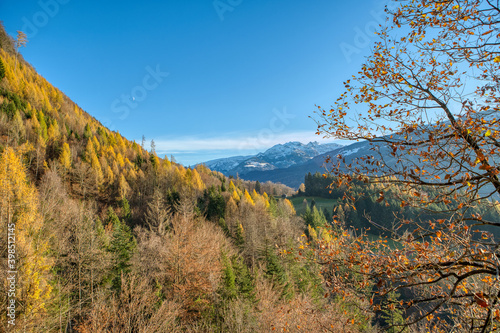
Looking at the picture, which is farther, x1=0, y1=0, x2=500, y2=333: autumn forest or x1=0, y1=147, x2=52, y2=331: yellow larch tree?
x1=0, y1=147, x2=52, y2=331: yellow larch tree

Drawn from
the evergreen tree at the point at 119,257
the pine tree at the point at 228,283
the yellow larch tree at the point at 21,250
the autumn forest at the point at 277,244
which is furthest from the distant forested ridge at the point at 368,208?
the evergreen tree at the point at 119,257

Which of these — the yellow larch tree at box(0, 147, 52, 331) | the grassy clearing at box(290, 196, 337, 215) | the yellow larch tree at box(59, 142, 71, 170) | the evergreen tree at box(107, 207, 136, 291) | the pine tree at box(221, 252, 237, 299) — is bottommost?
the grassy clearing at box(290, 196, 337, 215)

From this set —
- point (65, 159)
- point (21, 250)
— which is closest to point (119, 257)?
point (21, 250)

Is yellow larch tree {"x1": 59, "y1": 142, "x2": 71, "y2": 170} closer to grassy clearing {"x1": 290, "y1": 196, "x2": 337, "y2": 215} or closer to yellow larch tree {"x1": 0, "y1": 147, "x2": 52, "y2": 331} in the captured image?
yellow larch tree {"x1": 0, "y1": 147, "x2": 52, "y2": 331}

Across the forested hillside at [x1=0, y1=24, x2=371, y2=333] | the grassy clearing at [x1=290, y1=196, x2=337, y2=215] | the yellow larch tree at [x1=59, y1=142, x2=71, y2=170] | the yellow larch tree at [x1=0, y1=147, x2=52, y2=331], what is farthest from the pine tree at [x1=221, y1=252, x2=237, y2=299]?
the grassy clearing at [x1=290, y1=196, x2=337, y2=215]

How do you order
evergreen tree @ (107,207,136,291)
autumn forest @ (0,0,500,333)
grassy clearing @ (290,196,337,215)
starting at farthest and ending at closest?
grassy clearing @ (290,196,337,215), evergreen tree @ (107,207,136,291), autumn forest @ (0,0,500,333)

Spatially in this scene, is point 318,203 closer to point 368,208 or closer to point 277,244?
point 368,208

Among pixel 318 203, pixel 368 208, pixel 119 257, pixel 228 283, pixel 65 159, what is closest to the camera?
pixel 228 283

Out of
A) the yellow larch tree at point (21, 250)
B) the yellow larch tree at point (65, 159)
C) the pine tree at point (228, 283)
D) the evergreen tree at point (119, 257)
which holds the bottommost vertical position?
the pine tree at point (228, 283)

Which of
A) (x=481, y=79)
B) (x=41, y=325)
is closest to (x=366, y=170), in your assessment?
(x=481, y=79)

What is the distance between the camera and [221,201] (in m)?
47.3

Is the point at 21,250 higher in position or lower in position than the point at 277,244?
higher

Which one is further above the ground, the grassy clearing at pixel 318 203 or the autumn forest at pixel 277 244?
the autumn forest at pixel 277 244

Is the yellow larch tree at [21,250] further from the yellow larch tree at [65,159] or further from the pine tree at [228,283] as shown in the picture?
the yellow larch tree at [65,159]
